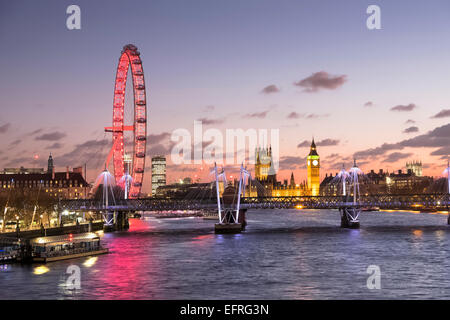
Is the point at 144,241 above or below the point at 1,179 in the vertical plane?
below

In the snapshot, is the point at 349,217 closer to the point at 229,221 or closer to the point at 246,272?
the point at 229,221

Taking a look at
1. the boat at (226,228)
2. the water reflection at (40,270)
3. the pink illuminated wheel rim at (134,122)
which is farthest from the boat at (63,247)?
the pink illuminated wheel rim at (134,122)

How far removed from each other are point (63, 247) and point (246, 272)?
55.7 ft

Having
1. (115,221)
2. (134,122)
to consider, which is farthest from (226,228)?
(134,122)

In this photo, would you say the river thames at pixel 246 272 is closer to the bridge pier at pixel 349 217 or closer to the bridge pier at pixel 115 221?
the bridge pier at pixel 115 221

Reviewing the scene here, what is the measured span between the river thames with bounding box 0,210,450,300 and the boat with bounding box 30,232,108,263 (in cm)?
128

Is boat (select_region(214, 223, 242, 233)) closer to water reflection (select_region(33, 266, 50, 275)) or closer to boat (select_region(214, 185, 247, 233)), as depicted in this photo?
boat (select_region(214, 185, 247, 233))

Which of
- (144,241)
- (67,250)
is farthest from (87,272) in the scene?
(144,241)

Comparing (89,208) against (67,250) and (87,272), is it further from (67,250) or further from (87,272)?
(87,272)

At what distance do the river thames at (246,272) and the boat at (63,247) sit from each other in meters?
1.28

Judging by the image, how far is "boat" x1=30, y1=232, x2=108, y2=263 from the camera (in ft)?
169

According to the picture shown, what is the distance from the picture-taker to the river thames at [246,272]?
125ft
